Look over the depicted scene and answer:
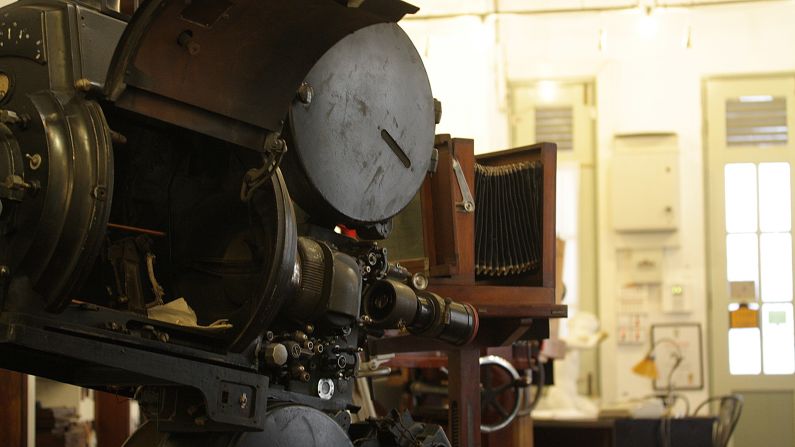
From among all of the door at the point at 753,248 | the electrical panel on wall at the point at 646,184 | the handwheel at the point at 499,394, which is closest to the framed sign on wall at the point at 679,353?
the door at the point at 753,248

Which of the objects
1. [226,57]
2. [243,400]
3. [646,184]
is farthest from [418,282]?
[646,184]

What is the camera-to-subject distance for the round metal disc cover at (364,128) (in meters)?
3.10

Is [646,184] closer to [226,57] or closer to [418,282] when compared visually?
[418,282]

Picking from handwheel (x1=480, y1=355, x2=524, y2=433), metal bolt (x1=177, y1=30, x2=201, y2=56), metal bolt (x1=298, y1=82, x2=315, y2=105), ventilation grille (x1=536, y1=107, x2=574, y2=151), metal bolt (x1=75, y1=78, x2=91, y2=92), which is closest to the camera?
metal bolt (x1=75, y1=78, x2=91, y2=92)

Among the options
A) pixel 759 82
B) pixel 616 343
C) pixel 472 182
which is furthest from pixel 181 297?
pixel 759 82

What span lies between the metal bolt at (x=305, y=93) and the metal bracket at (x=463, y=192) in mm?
1194

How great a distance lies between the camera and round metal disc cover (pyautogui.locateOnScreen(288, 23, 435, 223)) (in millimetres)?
3102

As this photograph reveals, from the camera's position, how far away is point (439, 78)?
32.2 feet

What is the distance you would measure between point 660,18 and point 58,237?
8.47 m

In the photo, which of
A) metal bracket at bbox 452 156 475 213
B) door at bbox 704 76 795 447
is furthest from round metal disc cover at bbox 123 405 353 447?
door at bbox 704 76 795 447

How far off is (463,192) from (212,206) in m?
1.37

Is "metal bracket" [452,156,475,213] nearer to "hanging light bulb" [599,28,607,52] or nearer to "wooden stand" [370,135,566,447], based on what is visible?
"wooden stand" [370,135,566,447]

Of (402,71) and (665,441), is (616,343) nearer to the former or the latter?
(665,441)

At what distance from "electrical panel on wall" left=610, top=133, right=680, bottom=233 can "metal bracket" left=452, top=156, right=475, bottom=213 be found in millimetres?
6264
